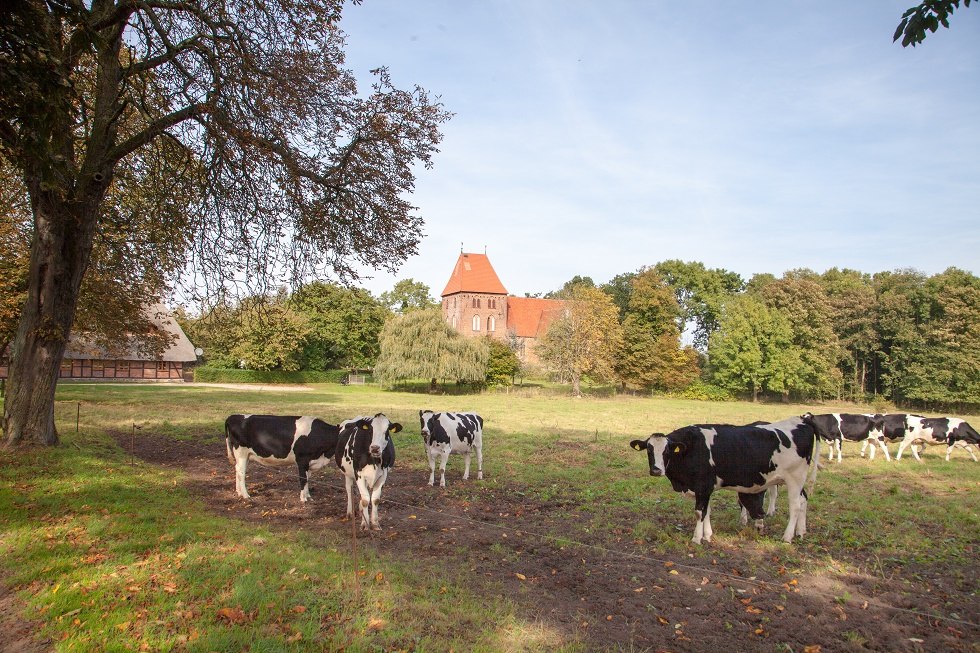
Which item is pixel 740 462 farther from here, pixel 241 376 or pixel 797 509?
pixel 241 376

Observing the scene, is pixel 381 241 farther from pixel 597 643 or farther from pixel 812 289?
pixel 812 289

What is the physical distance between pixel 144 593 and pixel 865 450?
21427 millimetres

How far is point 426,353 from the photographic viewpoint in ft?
161

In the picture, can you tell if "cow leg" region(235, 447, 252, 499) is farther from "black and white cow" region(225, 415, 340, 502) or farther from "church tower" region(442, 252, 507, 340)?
"church tower" region(442, 252, 507, 340)

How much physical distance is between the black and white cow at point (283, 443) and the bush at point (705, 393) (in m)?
53.0

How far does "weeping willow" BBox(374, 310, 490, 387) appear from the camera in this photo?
160ft

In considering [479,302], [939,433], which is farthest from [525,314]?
[939,433]

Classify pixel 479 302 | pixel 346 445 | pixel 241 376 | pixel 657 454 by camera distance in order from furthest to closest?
1. pixel 479 302
2. pixel 241 376
3. pixel 346 445
4. pixel 657 454

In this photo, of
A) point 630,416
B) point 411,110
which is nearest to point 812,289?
point 630,416

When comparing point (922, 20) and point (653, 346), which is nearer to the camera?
point (922, 20)

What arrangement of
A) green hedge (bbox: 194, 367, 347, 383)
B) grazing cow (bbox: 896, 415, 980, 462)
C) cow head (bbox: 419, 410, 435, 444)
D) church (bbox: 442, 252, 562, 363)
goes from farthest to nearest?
church (bbox: 442, 252, 562, 363)
green hedge (bbox: 194, 367, 347, 383)
grazing cow (bbox: 896, 415, 980, 462)
cow head (bbox: 419, 410, 435, 444)

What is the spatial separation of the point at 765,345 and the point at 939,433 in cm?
4257

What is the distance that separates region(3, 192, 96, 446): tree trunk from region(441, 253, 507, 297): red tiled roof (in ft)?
255

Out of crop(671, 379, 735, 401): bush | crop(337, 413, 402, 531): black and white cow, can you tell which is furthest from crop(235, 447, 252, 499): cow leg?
crop(671, 379, 735, 401): bush
